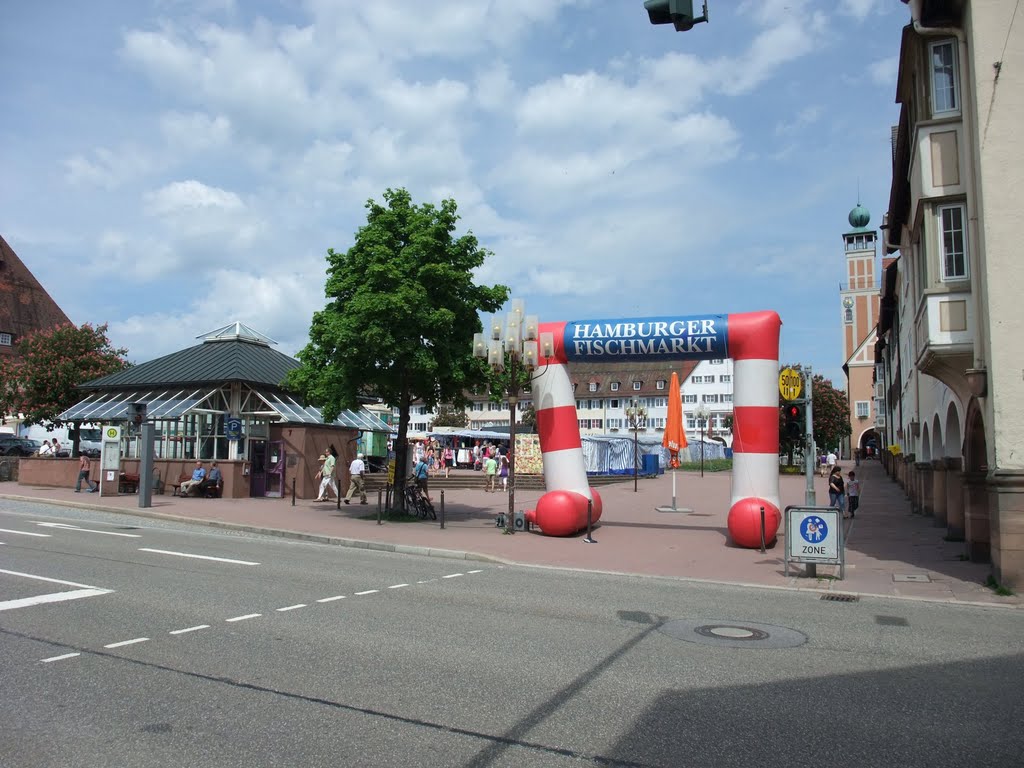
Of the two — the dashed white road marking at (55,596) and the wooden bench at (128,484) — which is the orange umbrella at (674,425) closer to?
the wooden bench at (128,484)

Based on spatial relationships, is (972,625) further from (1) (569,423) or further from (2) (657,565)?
(1) (569,423)

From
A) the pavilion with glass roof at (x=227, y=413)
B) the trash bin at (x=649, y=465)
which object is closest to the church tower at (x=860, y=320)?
the trash bin at (x=649, y=465)

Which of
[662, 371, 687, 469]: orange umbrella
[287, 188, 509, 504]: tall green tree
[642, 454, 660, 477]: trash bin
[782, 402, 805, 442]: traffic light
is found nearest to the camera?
[782, 402, 805, 442]: traffic light

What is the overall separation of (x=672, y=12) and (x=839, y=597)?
8527 millimetres

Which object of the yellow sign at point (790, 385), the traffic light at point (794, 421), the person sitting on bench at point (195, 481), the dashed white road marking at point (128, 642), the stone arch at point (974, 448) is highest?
the yellow sign at point (790, 385)

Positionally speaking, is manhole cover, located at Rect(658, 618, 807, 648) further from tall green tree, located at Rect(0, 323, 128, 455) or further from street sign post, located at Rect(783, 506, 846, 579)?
tall green tree, located at Rect(0, 323, 128, 455)

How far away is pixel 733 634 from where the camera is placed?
28.5ft

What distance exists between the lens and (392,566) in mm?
13844

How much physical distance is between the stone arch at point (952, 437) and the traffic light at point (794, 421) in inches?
186

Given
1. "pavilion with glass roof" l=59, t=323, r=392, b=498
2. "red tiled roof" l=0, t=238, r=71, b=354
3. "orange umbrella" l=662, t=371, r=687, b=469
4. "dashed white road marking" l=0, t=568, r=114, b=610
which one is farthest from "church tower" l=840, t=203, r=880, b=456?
"dashed white road marking" l=0, t=568, r=114, b=610

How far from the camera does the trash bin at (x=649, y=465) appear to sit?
157ft

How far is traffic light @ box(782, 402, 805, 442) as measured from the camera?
14.7m

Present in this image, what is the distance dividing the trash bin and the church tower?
4005 centimetres

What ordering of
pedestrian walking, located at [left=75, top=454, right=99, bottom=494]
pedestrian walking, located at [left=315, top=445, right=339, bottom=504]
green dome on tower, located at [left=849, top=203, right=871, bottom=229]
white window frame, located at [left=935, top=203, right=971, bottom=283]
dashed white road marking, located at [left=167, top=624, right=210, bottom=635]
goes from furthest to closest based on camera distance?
green dome on tower, located at [left=849, top=203, right=871, bottom=229] → pedestrian walking, located at [left=75, top=454, right=99, bottom=494] → pedestrian walking, located at [left=315, top=445, right=339, bottom=504] → white window frame, located at [left=935, top=203, right=971, bottom=283] → dashed white road marking, located at [left=167, top=624, right=210, bottom=635]
